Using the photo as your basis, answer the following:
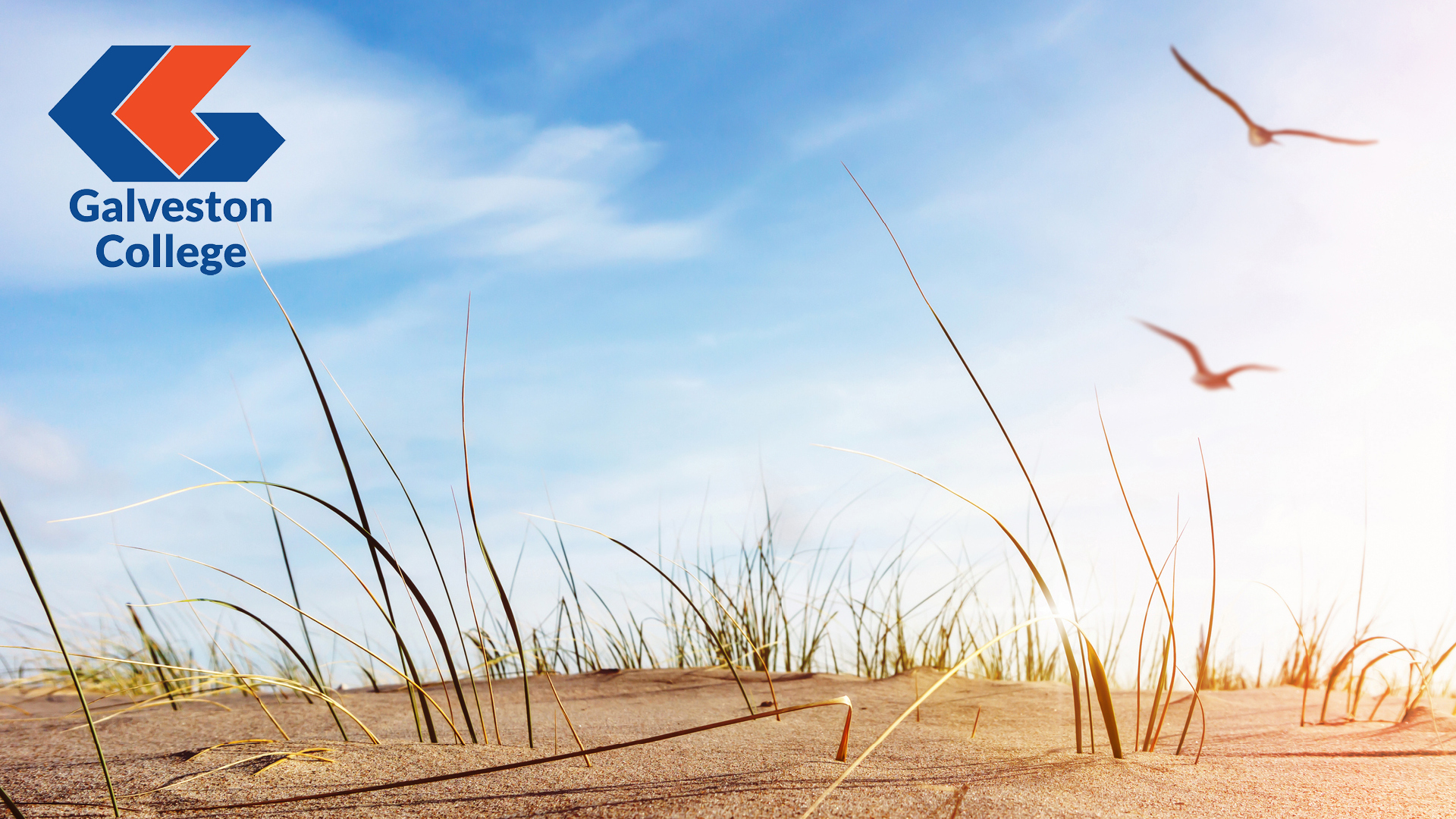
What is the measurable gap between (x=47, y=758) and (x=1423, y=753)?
9.74ft

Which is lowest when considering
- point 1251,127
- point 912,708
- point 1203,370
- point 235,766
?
point 235,766

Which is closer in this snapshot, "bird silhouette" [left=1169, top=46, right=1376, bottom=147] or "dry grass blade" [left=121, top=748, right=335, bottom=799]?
"bird silhouette" [left=1169, top=46, right=1376, bottom=147]

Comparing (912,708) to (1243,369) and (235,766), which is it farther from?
(235,766)

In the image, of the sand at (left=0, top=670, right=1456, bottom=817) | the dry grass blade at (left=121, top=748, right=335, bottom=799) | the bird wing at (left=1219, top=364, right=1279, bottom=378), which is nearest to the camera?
the bird wing at (left=1219, top=364, right=1279, bottom=378)

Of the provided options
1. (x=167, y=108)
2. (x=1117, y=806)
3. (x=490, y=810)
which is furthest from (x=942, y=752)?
(x=167, y=108)

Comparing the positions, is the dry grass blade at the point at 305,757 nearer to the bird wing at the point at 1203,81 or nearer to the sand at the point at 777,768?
the sand at the point at 777,768

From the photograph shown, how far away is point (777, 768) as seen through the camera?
4.90 ft

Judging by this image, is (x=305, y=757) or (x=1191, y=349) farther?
(x=305, y=757)

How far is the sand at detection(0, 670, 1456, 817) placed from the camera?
4.41 feet

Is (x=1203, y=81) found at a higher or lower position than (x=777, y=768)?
higher

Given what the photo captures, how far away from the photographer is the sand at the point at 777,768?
52.9 inches

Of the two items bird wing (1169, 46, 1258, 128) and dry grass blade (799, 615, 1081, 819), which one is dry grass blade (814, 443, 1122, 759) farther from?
bird wing (1169, 46, 1258, 128)

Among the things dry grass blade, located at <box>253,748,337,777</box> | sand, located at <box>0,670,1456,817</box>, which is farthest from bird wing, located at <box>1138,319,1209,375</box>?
dry grass blade, located at <box>253,748,337,777</box>

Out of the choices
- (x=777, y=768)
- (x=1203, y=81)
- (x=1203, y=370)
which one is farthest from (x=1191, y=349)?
(x=777, y=768)
